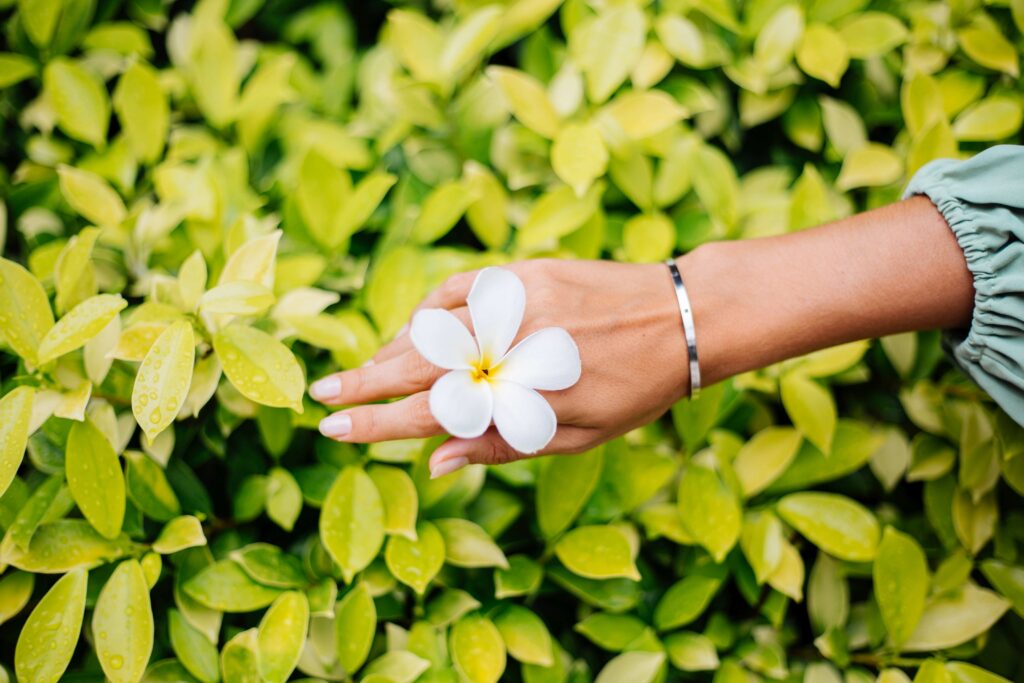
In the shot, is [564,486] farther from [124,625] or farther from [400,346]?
[124,625]

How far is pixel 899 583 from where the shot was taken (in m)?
0.89

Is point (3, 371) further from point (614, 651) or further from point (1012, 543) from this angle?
point (1012, 543)

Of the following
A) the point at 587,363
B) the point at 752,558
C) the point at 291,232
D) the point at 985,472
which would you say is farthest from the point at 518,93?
the point at 985,472

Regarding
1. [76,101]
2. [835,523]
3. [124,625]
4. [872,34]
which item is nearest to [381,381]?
[124,625]

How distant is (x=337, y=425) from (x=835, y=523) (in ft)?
2.06

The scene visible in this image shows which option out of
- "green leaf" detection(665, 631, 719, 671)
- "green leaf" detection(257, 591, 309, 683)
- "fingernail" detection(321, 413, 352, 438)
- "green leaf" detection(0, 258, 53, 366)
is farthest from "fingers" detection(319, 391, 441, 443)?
"green leaf" detection(665, 631, 719, 671)

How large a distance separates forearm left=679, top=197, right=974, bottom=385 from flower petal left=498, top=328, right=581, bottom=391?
195mm

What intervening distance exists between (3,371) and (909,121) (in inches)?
48.5

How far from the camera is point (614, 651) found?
0.96 m

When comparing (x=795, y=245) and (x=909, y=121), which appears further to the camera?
(x=909, y=121)

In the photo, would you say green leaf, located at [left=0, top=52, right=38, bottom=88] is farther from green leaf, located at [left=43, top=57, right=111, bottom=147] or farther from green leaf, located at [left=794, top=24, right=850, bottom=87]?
green leaf, located at [left=794, top=24, right=850, bottom=87]

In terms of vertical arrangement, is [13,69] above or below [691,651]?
above

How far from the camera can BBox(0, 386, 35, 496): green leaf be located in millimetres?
713

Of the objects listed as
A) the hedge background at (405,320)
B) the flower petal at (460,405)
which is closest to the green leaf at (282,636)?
the hedge background at (405,320)
